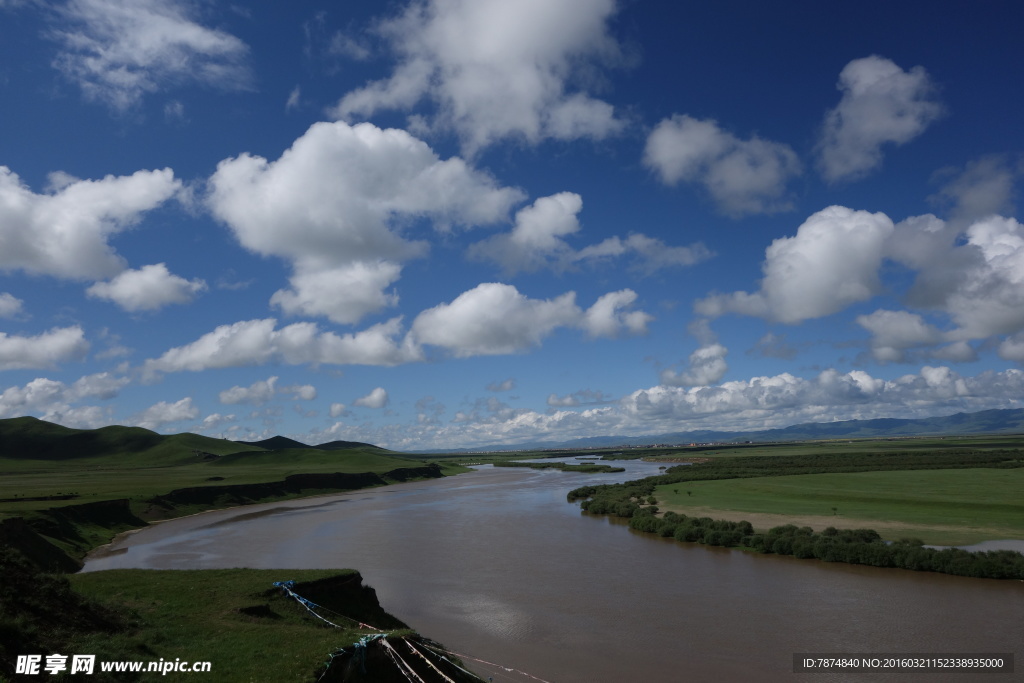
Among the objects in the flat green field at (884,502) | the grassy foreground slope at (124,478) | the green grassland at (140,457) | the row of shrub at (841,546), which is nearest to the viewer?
the row of shrub at (841,546)

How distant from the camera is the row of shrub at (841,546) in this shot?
3189cm

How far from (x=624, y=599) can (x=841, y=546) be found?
675 inches

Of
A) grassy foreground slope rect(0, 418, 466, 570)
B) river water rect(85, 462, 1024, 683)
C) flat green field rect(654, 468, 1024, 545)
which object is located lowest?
flat green field rect(654, 468, 1024, 545)

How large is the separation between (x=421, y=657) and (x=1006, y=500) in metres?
61.3

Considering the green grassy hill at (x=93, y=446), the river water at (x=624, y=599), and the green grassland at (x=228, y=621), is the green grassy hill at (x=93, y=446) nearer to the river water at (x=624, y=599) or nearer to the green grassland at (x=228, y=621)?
the river water at (x=624, y=599)

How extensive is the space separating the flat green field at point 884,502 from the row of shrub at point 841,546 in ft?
14.6

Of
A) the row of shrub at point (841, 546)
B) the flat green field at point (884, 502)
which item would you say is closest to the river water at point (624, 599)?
the row of shrub at point (841, 546)

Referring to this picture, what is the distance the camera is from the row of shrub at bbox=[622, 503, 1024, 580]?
31.9m

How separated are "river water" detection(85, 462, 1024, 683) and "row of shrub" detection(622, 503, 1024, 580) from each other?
A: 105 cm

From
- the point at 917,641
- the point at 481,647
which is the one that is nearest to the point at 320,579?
the point at 481,647

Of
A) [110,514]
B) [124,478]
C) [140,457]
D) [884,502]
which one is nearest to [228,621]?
[110,514]

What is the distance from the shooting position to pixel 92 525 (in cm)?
5522

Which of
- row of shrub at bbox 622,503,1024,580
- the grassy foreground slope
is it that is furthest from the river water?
the grassy foreground slope

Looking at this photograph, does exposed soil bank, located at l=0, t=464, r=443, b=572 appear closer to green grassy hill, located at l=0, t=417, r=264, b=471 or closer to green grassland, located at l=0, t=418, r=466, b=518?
green grassland, located at l=0, t=418, r=466, b=518
